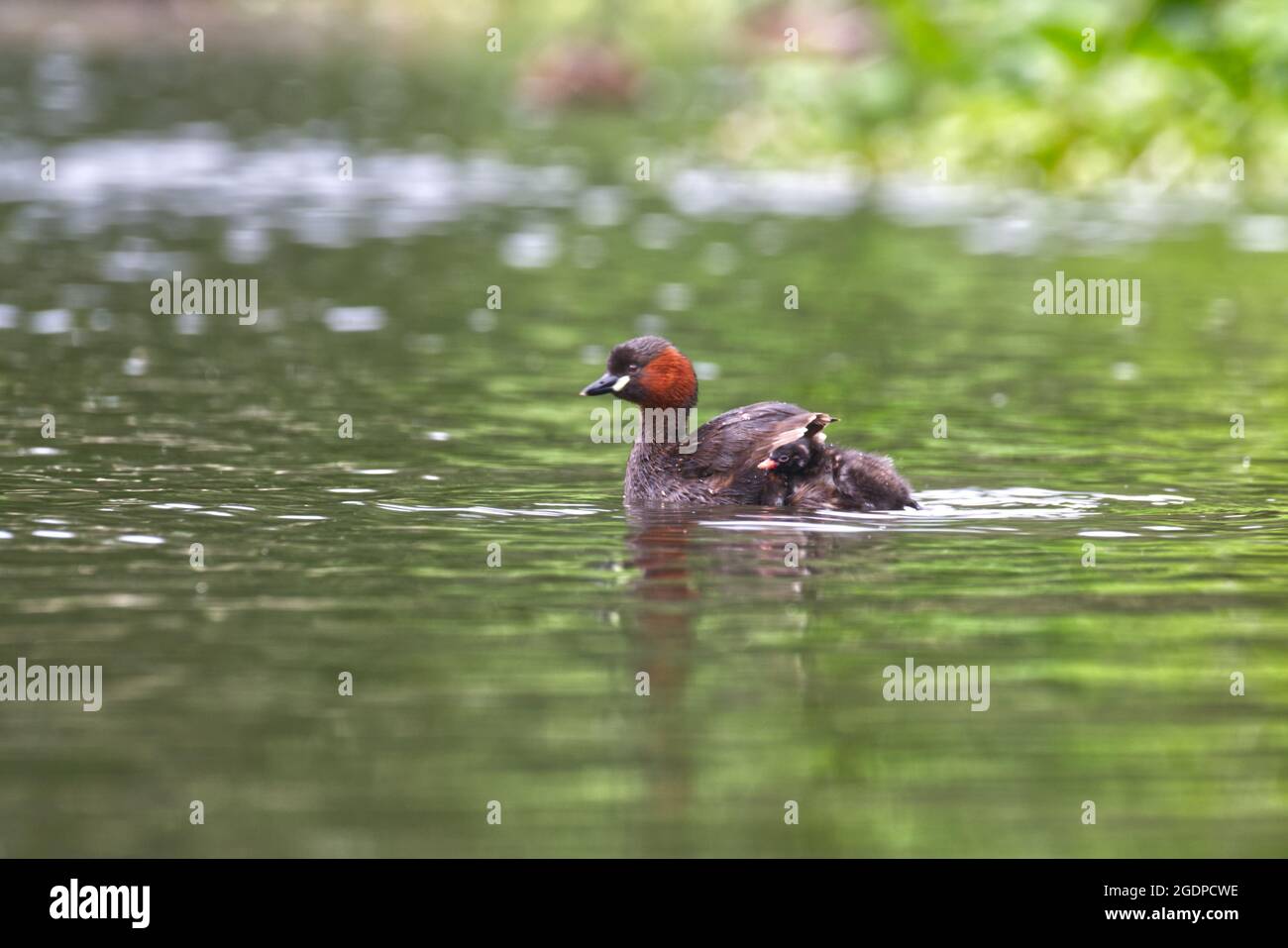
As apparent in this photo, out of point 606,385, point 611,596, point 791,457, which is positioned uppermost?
point 606,385

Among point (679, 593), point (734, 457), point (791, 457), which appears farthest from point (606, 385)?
point (679, 593)

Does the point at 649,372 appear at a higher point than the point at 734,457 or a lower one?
higher

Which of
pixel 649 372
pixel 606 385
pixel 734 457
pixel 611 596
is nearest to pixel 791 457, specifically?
pixel 734 457

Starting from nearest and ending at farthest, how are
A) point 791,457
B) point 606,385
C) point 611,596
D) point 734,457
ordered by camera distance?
point 611,596, point 791,457, point 734,457, point 606,385

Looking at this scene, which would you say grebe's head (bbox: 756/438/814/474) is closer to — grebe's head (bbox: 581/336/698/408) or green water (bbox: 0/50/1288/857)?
green water (bbox: 0/50/1288/857)

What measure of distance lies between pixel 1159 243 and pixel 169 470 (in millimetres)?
15856

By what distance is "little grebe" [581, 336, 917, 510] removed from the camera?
12.2 m

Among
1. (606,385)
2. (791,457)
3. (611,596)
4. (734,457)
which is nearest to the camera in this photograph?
(611,596)

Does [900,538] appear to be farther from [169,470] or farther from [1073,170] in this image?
[1073,170]

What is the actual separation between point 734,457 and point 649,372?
79 centimetres

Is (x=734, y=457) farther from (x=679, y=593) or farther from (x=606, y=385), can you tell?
(x=679, y=593)

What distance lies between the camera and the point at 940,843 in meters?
7.05

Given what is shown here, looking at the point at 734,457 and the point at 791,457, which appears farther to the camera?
the point at 734,457

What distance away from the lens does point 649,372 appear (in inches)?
505
